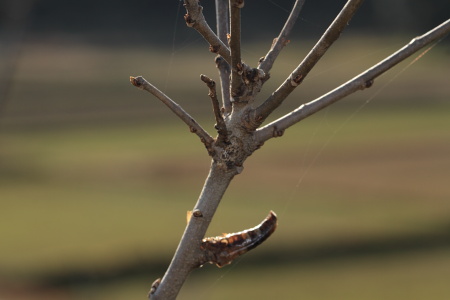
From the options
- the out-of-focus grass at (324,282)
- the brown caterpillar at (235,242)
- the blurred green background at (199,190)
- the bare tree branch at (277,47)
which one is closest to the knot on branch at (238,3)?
the bare tree branch at (277,47)

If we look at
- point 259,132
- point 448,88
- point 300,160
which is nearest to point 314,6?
point 448,88

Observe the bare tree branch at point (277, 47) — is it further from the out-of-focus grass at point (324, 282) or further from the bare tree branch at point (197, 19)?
the out-of-focus grass at point (324, 282)

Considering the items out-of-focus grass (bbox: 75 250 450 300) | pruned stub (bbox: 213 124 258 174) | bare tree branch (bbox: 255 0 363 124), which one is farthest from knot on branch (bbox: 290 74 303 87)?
out-of-focus grass (bbox: 75 250 450 300)

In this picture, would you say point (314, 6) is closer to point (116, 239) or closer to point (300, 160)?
point (300, 160)

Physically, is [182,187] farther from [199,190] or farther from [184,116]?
[184,116]

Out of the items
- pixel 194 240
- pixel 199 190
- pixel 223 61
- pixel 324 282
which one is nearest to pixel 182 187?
pixel 199 190
